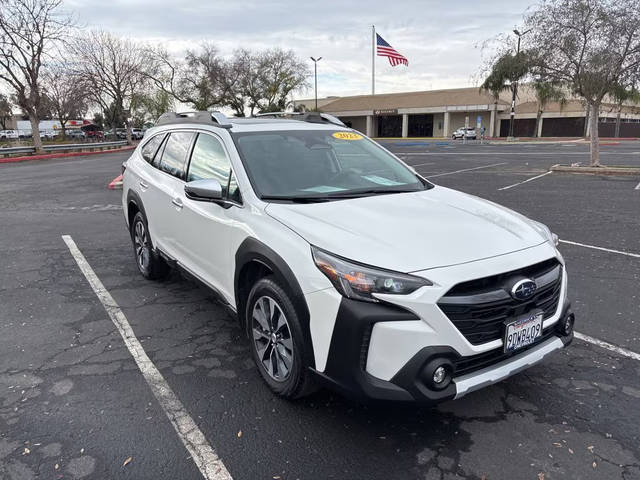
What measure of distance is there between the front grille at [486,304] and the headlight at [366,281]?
0.19 m

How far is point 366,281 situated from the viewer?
251cm

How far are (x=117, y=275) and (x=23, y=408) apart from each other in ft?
9.36

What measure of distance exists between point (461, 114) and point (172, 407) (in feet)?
205

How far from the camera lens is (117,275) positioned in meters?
5.90

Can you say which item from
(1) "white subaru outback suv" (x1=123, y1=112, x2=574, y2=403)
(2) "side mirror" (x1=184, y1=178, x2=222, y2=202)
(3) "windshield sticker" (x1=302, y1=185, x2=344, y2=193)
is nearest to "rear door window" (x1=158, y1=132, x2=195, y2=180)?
(1) "white subaru outback suv" (x1=123, y1=112, x2=574, y2=403)

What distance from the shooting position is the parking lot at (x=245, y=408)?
2.64 m

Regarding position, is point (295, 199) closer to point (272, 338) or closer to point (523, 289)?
point (272, 338)

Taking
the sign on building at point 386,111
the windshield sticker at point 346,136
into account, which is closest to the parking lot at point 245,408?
the windshield sticker at point 346,136

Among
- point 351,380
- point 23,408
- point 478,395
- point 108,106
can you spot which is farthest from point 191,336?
point 108,106

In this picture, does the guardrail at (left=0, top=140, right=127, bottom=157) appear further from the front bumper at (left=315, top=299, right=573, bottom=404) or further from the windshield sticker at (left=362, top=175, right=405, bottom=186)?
the front bumper at (left=315, top=299, right=573, bottom=404)

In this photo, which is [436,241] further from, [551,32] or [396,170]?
[551,32]

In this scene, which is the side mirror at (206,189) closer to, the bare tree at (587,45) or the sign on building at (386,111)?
the bare tree at (587,45)

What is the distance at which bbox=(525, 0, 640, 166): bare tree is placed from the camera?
1491 cm

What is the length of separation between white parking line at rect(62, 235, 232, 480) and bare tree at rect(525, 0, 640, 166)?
16.2 m
